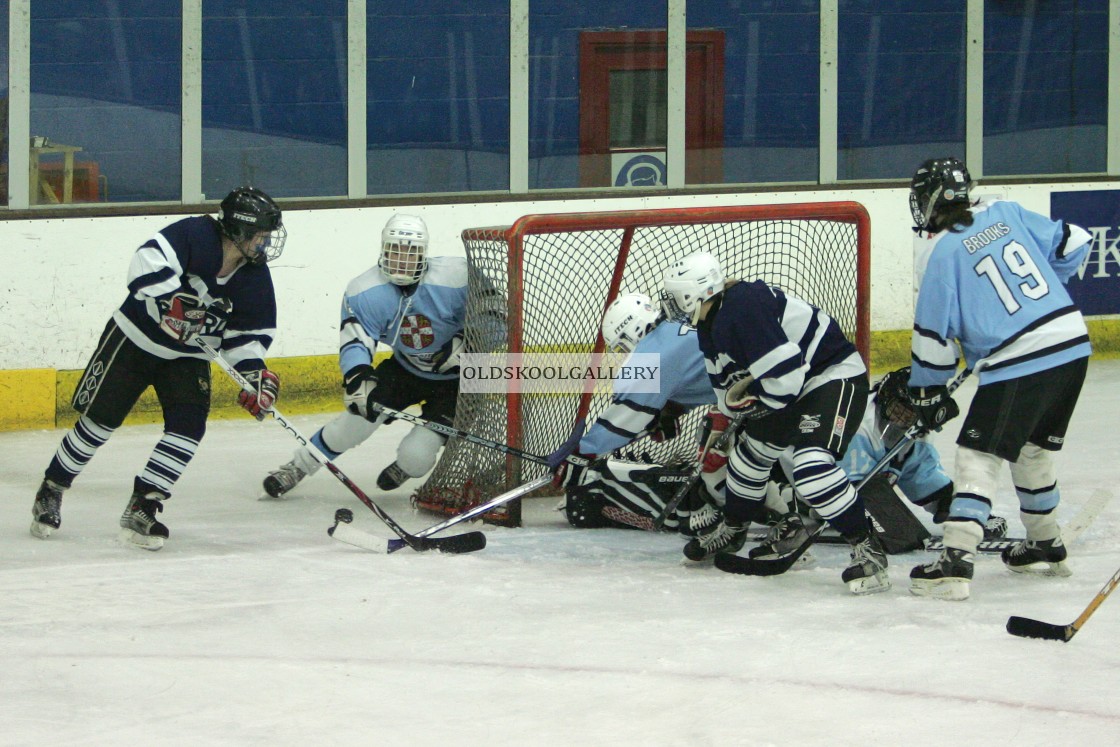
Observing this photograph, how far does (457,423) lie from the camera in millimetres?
4453

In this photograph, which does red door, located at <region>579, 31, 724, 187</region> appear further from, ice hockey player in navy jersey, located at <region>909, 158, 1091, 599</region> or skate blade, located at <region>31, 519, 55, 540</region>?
ice hockey player in navy jersey, located at <region>909, 158, 1091, 599</region>

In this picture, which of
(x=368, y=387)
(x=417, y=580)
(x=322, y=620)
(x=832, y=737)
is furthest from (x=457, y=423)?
(x=832, y=737)

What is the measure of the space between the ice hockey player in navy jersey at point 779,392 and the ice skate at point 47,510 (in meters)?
1.70

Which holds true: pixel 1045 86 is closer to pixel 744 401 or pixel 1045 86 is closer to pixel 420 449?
pixel 420 449

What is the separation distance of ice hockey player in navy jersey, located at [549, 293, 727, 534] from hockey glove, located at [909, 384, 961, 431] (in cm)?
53

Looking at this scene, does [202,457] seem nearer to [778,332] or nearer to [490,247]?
[490,247]

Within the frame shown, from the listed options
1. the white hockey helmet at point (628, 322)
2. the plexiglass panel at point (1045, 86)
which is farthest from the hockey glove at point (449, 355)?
the plexiglass panel at point (1045, 86)

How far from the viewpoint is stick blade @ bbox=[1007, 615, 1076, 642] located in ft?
9.92

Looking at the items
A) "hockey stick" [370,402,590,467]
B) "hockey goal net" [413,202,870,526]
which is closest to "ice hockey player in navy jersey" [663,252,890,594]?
"hockey stick" [370,402,590,467]

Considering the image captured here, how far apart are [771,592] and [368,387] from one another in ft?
4.60

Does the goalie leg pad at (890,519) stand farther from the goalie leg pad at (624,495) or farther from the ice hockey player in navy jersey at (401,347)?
the ice hockey player in navy jersey at (401,347)

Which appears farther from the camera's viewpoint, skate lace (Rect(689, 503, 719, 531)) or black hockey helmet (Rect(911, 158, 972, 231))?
skate lace (Rect(689, 503, 719, 531))

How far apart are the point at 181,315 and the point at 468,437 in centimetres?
87

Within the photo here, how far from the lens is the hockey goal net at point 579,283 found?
169 inches
